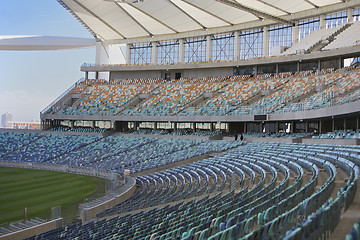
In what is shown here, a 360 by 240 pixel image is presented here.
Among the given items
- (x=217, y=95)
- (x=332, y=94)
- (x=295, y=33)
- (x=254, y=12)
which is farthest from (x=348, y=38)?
(x=217, y=95)

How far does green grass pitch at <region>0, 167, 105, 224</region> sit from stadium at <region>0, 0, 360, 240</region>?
51 centimetres

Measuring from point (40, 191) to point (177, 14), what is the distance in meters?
32.2

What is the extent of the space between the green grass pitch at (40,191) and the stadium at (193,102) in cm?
51

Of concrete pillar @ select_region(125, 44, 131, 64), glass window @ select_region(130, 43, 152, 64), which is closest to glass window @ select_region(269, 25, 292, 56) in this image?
glass window @ select_region(130, 43, 152, 64)

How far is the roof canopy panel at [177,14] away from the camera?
44.3 metres

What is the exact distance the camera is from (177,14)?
50000mm

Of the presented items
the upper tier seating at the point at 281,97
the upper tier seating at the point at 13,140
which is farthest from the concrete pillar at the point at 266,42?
the upper tier seating at the point at 13,140

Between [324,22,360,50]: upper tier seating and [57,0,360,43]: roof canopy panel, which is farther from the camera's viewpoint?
[57,0,360,43]: roof canopy panel

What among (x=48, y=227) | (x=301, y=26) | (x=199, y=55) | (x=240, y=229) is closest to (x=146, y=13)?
(x=199, y=55)

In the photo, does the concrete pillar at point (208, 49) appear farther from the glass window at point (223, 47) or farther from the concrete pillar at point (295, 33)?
the concrete pillar at point (295, 33)

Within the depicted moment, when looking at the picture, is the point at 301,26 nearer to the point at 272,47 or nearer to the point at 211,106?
the point at 272,47

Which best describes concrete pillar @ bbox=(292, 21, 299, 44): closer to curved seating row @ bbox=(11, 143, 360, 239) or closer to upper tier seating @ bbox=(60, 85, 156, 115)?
upper tier seating @ bbox=(60, 85, 156, 115)

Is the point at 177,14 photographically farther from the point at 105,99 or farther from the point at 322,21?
the point at 322,21

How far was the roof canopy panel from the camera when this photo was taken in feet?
145
